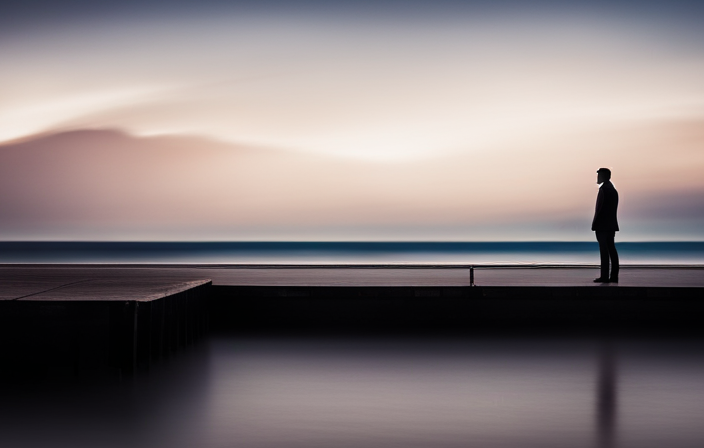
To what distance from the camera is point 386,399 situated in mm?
5820

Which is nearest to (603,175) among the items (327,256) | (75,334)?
(75,334)

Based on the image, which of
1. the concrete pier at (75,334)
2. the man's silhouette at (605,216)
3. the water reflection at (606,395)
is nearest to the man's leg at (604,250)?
the man's silhouette at (605,216)

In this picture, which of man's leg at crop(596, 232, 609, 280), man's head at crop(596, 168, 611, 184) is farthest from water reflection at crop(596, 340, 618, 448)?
man's head at crop(596, 168, 611, 184)

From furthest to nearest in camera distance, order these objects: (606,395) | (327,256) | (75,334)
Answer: (327,256), (75,334), (606,395)

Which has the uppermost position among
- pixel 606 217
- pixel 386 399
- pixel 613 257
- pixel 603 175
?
pixel 603 175

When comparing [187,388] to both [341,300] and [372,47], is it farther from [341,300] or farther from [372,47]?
[372,47]

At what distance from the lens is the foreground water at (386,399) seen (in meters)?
4.70

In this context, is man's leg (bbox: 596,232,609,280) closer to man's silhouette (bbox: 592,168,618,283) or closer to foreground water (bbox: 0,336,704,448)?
man's silhouette (bbox: 592,168,618,283)

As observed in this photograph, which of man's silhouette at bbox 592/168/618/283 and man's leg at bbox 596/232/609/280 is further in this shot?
man's leg at bbox 596/232/609/280

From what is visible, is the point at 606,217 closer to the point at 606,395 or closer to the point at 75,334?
the point at 606,395

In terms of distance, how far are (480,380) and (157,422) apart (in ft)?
9.22

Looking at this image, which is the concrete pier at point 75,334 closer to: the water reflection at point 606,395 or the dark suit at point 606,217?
the water reflection at point 606,395

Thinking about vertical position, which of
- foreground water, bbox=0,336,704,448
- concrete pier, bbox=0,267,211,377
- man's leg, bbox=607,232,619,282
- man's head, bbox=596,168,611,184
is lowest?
foreground water, bbox=0,336,704,448

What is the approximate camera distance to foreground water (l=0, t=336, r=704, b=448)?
4.70 m
